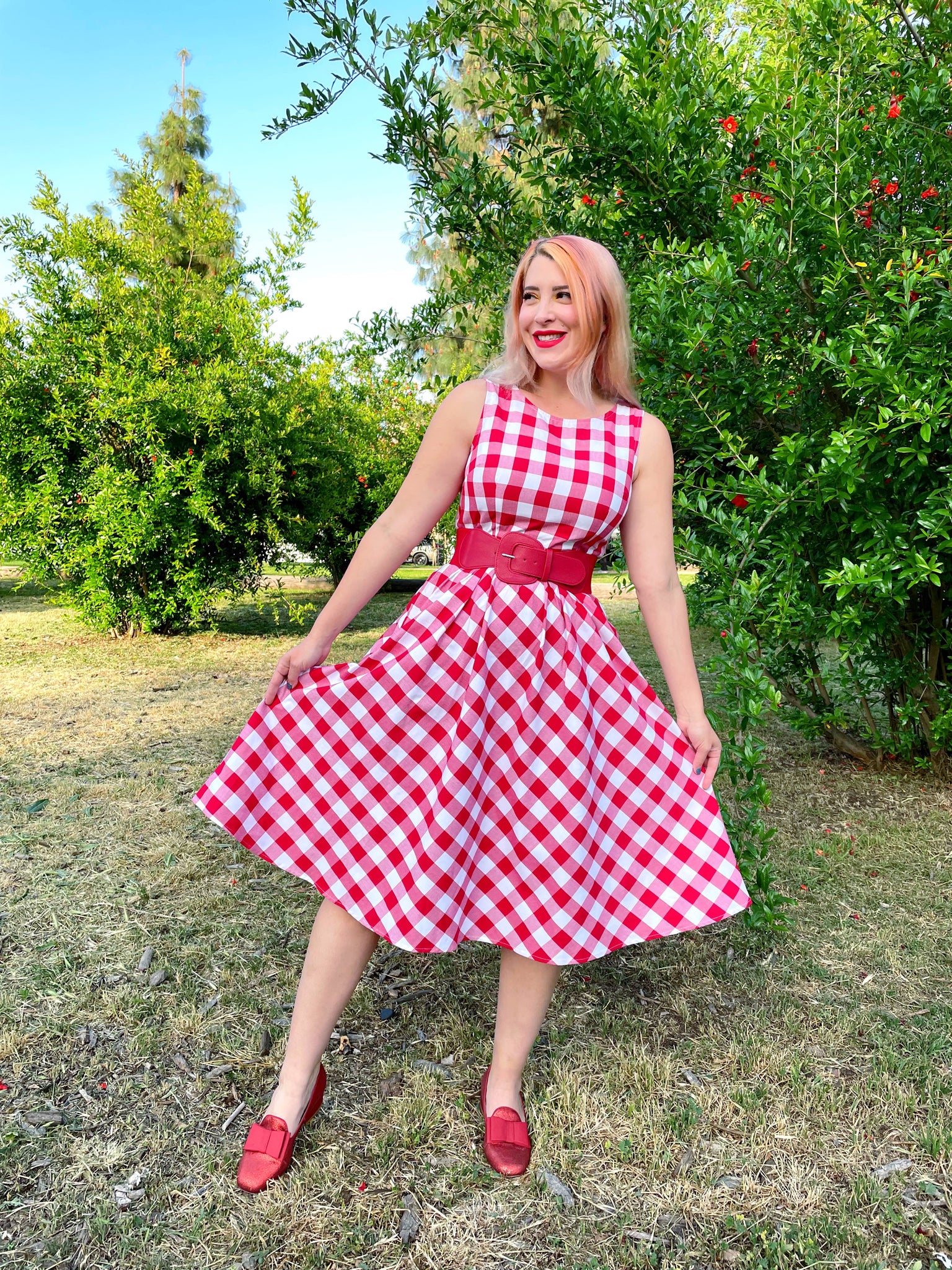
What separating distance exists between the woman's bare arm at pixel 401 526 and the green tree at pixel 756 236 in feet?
3.47

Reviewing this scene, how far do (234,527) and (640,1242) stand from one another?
6913mm

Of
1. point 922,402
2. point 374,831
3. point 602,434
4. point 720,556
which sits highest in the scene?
point 922,402

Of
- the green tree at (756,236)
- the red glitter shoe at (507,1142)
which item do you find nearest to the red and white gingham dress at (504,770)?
the red glitter shoe at (507,1142)

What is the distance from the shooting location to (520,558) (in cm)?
181

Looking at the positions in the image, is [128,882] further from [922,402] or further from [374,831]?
[922,402]

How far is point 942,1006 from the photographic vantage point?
2439 mm

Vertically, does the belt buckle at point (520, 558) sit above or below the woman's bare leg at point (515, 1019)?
above

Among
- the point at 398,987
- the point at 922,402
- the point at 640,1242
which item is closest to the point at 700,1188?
the point at 640,1242

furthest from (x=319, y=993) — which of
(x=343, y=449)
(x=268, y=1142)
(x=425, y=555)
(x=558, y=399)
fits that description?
(x=425, y=555)

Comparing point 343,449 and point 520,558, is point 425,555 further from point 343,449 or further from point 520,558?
point 520,558

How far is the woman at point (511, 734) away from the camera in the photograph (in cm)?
175

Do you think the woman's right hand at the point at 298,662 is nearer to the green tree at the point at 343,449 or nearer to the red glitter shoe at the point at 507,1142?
the red glitter shoe at the point at 507,1142

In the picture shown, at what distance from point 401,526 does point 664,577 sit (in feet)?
1.90

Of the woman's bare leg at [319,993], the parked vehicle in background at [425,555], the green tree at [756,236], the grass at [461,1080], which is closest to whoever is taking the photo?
the grass at [461,1080]
